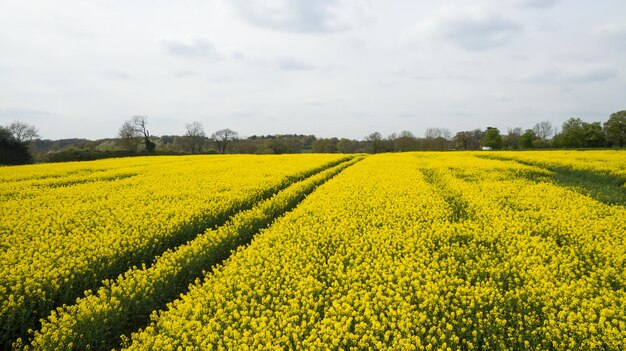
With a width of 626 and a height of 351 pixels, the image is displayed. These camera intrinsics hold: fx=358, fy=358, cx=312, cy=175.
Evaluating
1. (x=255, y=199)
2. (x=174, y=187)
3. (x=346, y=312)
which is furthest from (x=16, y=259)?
(x=174, y=187)

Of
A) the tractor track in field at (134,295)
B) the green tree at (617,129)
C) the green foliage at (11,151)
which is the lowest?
the tractor track in field at (134,295)

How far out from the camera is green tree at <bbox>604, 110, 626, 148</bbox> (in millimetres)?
63438

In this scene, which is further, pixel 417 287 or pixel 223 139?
pixel 223 139

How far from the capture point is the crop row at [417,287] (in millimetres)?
4672

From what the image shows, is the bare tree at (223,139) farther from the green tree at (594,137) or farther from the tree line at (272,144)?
the green tree at (594,137)

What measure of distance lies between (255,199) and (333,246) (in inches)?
273

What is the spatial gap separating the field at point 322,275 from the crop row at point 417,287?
0.11ft

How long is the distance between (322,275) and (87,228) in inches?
280

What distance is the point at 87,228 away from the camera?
987 centimetres

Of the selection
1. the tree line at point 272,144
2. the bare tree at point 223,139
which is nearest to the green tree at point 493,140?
the tree line at point 272,144

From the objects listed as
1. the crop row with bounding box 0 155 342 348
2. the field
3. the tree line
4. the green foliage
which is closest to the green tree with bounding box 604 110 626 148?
the tree line

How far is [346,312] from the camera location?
515 cm

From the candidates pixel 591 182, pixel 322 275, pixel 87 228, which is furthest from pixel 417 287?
pixel 591 182

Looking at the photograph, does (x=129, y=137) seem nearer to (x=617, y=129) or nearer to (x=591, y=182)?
(x=591, y=182)
